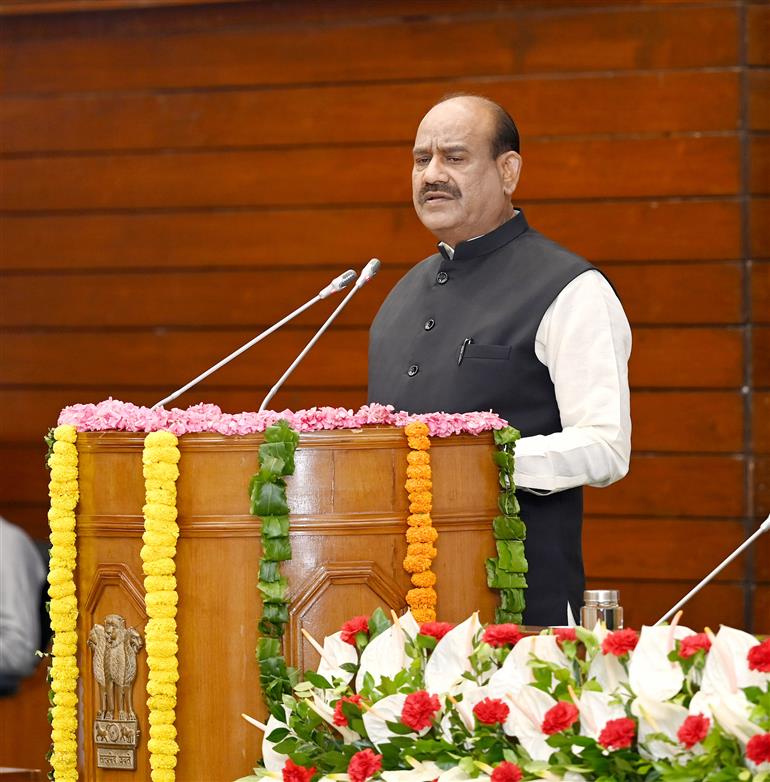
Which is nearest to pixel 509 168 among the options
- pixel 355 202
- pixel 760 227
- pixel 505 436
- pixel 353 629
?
pixel 505 436

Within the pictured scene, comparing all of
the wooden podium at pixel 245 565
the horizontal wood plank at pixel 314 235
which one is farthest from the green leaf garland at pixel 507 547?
the horizontal wood plank at pixel 314 235

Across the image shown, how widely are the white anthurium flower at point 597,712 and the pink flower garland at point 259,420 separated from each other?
56 cm

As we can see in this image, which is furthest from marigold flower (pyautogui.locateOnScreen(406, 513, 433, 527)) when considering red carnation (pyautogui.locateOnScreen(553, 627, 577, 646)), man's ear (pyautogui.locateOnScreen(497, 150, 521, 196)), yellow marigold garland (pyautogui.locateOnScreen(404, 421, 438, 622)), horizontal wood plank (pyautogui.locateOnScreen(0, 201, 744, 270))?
horizontal wood plank (pyautogui.locateOnScreen(0, 201, 744, 270))

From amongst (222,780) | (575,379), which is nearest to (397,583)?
(222,780)

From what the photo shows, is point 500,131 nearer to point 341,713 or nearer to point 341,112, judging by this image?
point 341,713

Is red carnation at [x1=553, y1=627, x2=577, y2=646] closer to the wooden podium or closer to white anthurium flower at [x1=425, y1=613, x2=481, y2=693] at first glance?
white anthurium flower at [x1=425, y1=613, x2=481, y2=693]

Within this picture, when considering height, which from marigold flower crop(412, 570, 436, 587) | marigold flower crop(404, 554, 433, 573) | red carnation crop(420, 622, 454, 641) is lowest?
red carnation crop(420, 622, 454, 641)

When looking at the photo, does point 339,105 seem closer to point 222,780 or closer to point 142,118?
point 142,118

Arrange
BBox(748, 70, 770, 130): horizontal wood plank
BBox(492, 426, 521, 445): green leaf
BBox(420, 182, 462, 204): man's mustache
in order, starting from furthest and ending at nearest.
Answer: BBox(748, 70, 770, 130): horizontal wood plank < BBox(420, 182, 462, 204): man's mustache < BBox(492, 426, 521, 445): green leaf

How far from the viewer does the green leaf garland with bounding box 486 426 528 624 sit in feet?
6.93

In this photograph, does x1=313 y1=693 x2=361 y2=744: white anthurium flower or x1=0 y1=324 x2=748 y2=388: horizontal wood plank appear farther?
x1=0 y1=324 x2=748 y2=388: horizontal wood plank

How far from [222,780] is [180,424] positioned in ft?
1.72

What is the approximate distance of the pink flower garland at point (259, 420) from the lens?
204 centimetres

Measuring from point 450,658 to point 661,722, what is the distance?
333mm
